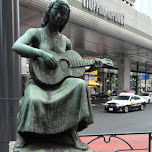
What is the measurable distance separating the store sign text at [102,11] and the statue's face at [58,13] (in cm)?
832

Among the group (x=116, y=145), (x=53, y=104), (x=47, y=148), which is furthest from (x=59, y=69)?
(x=116, y=145)

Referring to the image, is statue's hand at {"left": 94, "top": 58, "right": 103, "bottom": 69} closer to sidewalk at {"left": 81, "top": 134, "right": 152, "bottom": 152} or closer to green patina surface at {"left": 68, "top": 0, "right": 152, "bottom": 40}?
sidewalk at {"left": 81, "top": 134, "right": 152, "bottom": 152}

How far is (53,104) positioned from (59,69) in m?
0.46

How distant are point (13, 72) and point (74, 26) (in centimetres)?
786

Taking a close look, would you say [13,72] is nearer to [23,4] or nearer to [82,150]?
[82,150]

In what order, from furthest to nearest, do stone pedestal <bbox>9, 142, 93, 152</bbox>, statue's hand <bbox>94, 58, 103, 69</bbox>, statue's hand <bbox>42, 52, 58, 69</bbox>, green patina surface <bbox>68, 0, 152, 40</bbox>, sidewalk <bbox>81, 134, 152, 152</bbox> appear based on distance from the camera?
green patina surface <bbox>68, 0, 152, 40</bbox> < sidewalk <bbox>81, 134, 152, 152</bbox> < statue's hand <bbox>94, 58, 103, 69</bbox> < statue's hand <bbox>42, 52, 58, 69</bbox> < stone pedestal <bbox>9, 142, 93, 152</bbox>

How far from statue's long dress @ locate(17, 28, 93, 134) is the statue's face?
0.79m

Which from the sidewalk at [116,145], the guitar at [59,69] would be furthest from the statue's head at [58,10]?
the sidewalk at [116,145]

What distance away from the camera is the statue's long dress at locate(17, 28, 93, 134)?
6.28 feet

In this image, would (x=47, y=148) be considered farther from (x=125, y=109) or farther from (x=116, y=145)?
(x=125, y=109)

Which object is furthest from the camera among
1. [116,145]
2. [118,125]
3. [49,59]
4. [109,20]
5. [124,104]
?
[124,104]

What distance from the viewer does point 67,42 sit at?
273 cm

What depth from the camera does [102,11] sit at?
1120 cm

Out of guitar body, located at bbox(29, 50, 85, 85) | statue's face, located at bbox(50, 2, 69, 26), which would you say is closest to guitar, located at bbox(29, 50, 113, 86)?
guitar body, located at bbox(29, 50, 85, 85)
